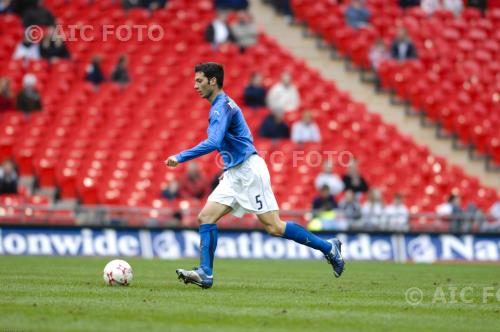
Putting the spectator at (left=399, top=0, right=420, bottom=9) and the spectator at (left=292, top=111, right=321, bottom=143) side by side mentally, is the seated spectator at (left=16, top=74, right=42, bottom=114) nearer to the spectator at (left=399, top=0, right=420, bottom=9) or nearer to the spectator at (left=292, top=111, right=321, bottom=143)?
the spectator at (left=292, top=111, right=321, bottom=143)

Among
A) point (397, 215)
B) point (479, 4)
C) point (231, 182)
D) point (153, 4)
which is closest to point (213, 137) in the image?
point (231, 182)

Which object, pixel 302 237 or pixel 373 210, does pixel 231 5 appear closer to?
pixel 373 210

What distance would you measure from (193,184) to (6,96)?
19.5 feet

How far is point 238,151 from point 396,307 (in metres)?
2.83

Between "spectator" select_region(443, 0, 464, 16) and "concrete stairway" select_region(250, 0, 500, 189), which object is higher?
"spectator" select_region(443, 0, 464, 16)

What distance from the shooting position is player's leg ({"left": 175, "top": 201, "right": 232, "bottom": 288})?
12.2 meters

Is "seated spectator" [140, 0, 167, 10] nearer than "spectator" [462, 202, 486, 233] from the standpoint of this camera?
No

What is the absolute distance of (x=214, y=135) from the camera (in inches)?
472

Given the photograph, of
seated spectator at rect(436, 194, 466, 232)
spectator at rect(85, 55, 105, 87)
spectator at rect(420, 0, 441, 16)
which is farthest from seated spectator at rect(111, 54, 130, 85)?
spectator at rect(420, 0, 441, 16)

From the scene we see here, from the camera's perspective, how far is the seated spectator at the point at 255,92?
85.0 feet

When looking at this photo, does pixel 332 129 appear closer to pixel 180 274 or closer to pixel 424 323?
pixel 180 274

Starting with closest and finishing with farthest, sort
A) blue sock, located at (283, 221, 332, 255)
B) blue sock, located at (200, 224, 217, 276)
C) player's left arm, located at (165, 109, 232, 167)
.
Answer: player's left arm, located at (165, 109, 232, 167)
blue sock, located at (200, 224, 217, 276)
blue sock, located at (283, 221, 332, 255)

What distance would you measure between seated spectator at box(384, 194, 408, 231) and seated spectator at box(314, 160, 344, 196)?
1.18 m

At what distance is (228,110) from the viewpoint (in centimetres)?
1223
